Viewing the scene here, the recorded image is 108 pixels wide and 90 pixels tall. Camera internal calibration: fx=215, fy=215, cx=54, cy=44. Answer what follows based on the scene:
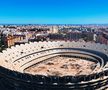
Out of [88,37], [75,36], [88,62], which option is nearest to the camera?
[88,62]

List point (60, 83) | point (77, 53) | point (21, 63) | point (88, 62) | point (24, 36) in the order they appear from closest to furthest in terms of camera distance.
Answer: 1. point (60, 83)
2. point (21, 63)
3. point (88, 62)
4. point (77, 53)
5. point (24, 36)

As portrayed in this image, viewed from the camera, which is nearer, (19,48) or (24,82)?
(24,82)

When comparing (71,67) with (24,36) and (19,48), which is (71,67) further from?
(24,36)

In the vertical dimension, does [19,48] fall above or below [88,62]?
above

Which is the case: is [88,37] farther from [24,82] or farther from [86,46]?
[24,82]

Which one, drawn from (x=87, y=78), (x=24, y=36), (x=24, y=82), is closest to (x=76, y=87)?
(x=87, y=78)

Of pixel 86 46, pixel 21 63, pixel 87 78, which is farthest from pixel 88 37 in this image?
pixel 87 78
